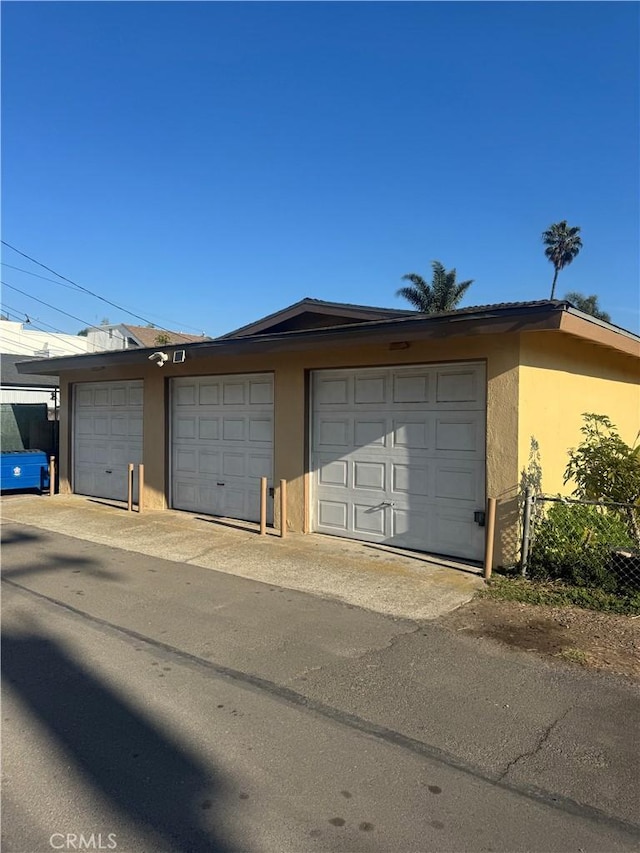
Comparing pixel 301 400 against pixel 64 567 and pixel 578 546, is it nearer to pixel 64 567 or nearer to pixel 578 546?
pixel 64 567

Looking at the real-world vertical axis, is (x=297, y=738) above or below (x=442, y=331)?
below

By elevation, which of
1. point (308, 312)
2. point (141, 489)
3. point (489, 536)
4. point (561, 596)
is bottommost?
point (561, 596)

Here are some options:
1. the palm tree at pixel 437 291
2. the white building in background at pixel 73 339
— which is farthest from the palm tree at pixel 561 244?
the white building in background at pixel 73 339

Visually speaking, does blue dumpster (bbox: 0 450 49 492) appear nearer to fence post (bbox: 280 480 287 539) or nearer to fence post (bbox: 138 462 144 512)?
fence post (bbox: 138 462 144 512)

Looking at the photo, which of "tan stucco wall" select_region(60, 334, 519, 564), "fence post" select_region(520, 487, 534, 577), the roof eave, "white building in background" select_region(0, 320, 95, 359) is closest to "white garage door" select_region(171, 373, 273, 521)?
"tan stucco wall" select_region(60, 334, 519, 564)

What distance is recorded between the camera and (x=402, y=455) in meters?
8.56

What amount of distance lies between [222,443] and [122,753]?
7895mm

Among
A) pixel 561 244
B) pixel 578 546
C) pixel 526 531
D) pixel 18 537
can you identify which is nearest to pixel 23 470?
pixel 18 537

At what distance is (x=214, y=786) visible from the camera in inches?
122

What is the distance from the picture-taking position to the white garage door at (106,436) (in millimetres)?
12961

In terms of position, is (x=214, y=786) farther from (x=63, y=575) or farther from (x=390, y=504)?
(x=390, y=504)

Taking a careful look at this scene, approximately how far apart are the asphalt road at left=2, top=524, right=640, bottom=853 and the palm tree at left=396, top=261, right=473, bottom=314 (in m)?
34.4

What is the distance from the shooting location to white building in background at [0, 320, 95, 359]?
36.9 meters

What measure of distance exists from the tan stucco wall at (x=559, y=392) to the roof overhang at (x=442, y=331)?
1.94ft
